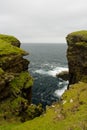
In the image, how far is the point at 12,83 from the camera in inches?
1740

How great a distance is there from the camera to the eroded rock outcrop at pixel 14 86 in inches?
1591

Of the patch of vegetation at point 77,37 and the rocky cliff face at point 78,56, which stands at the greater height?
the patch of vegetation at point 77,37

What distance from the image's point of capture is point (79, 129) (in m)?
28.7

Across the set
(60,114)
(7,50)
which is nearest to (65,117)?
(60,114)

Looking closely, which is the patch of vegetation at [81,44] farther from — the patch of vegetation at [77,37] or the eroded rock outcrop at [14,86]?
the eroded rock outcrop at [14,86]

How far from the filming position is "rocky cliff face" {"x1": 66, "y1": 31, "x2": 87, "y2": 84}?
76312 mm

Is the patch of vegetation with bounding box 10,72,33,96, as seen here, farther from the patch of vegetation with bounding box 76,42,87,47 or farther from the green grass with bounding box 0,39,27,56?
the patch of vegetation with bounding box 76,42,87,47

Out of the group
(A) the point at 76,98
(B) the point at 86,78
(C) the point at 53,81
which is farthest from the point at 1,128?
(C) the point at 53,81

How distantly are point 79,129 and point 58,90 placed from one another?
56.3 metres

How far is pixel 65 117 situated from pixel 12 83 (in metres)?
14.2

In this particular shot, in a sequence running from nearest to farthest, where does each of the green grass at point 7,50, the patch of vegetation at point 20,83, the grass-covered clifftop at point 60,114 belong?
1. the grass-covered clifftop at point 60,114
2. the patch of vegetation at point 20,83
3. the green grass at point 7,50

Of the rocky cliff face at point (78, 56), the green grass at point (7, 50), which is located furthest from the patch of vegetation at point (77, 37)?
the green grass at point (7, 50)

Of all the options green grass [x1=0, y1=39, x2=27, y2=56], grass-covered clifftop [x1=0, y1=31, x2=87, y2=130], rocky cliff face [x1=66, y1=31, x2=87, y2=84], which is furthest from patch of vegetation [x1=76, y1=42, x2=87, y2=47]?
green grass [x1=0, y1=39, x2=27, y2=56]

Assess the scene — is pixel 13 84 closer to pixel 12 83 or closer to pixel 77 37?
pixel 12 83
